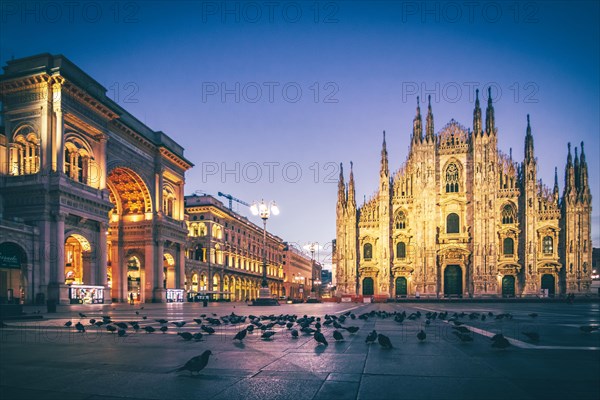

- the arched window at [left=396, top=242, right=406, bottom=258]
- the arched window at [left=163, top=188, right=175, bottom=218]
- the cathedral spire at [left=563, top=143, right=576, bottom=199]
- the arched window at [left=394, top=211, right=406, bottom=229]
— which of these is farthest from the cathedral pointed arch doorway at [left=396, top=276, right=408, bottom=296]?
the arched window at [left=163, top=188, right=175, bottom=218]

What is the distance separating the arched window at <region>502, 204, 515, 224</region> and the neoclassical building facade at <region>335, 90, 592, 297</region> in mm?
124

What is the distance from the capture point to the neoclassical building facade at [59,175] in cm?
3056

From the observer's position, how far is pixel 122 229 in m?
47.1

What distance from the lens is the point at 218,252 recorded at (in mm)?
73125

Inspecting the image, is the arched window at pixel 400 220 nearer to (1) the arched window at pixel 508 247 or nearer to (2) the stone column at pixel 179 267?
(1) the arched window at pixel 508 247

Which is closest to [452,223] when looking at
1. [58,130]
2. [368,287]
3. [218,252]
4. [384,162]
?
[384,162]

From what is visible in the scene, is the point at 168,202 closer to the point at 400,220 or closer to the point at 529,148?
the point at 400,220

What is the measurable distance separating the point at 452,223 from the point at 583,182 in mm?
15818

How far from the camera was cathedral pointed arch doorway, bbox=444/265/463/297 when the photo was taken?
54.8m

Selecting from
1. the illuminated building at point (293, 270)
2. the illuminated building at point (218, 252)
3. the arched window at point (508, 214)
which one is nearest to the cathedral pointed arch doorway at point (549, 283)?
the arched window at point (508, 214)

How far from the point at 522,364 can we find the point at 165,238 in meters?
46.2

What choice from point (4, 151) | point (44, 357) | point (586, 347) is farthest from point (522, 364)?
point (4, 151)

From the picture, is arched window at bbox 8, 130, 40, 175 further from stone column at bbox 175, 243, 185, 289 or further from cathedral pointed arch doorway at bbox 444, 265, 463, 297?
cathedral pointed arch doorway at bbox 444, 265, 463, 297

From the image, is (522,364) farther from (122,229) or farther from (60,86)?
(122,229)
